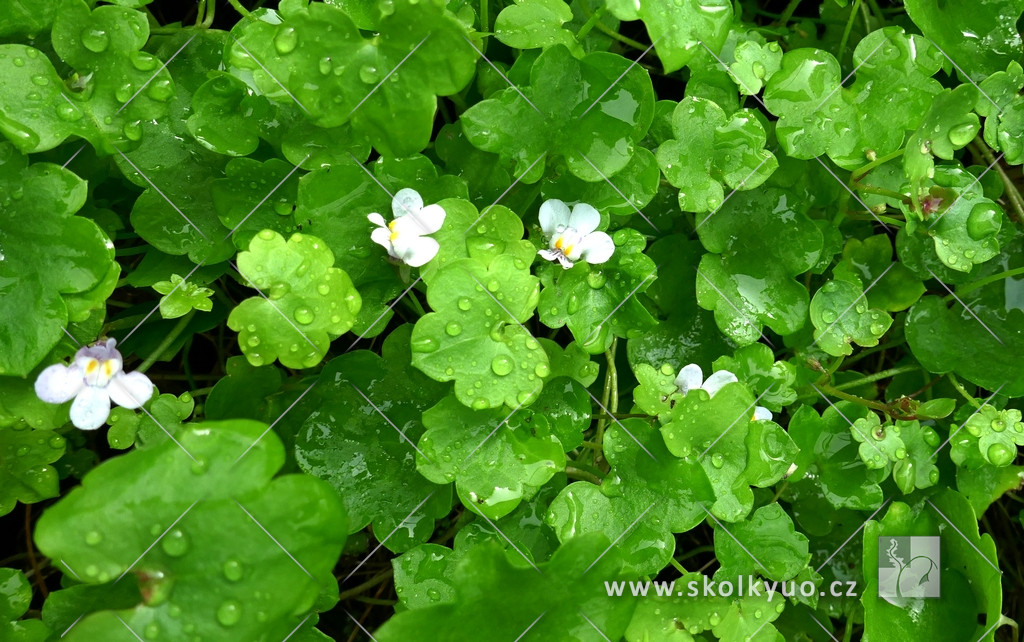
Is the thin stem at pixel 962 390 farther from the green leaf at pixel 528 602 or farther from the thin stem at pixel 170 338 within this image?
the thin stem at pixel 170 338

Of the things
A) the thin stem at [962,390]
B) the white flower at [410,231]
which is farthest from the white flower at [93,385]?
the thin stem at [962,390]

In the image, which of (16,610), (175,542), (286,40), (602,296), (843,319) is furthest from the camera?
Result: (843,319)

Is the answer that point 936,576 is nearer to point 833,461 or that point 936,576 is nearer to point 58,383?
point 833,461

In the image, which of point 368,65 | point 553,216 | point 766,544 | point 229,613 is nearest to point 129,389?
point 229,613

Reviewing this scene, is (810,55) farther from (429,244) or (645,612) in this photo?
(645,612)

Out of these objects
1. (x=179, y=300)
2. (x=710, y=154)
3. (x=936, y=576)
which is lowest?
(x=936, y=576)
